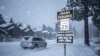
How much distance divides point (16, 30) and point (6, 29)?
3.20m

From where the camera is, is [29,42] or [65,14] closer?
[65,14]

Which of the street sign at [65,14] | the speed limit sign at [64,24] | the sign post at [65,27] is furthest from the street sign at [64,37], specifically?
the street sign at [65,14]

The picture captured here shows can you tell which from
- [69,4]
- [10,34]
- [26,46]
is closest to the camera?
[26,46]

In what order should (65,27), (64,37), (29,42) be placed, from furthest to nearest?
(29,42), (65,27), (64,37)

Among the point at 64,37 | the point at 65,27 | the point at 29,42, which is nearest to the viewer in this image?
the point at 64,37

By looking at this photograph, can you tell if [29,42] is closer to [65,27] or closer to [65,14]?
[65,27]

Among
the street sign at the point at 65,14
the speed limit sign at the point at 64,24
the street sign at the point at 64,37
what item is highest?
the street sign at the point at 65,14

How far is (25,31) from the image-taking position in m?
79.6

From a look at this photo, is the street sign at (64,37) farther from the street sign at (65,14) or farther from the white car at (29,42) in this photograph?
the white car at (29,42)

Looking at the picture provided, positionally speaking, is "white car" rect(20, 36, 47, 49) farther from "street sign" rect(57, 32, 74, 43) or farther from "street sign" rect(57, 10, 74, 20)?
"street sign" rect(57, 32, 74, 43)

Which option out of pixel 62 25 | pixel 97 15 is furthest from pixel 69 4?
pixel 62 25

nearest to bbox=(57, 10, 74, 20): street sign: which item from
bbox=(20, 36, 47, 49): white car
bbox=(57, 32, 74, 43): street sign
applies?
bbox=(57, 32, 74, 43): street sign

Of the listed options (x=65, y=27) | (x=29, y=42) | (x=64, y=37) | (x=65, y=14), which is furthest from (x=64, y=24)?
(x=29, y=42)

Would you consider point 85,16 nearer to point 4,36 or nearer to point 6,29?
point 4,36
